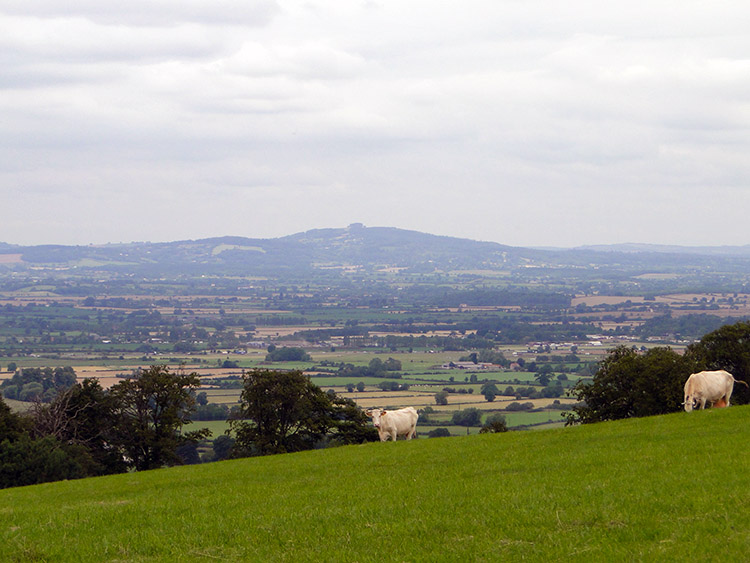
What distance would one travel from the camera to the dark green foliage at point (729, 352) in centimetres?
5294

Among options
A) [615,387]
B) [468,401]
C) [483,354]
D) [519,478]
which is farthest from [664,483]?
[483,354]

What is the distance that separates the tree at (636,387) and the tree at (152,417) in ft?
74.9

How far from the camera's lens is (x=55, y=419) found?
48531 mm

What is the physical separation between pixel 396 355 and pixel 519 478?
172 metres

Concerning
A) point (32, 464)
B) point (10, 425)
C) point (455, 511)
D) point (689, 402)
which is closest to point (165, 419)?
point (10, 425)

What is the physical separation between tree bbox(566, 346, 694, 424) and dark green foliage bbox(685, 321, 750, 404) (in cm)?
527

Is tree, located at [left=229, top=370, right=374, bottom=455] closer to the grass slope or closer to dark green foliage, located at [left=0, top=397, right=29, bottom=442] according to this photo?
dark green foliage, located at [left=0, top=397, right=29, bottom=442]

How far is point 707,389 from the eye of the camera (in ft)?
100.0

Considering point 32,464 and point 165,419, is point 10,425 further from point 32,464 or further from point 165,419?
point 165,419

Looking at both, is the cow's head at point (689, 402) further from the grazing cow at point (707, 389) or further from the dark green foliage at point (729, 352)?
the dark green foliage at point (729, 352)

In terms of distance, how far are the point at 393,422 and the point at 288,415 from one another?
1223 centimetres

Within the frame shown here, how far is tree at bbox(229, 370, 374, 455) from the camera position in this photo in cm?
4797

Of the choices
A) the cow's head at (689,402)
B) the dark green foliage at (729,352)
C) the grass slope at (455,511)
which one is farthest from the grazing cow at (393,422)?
the dark green foliage at (729,352)

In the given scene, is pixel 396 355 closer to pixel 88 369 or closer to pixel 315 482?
pixel 88 369
